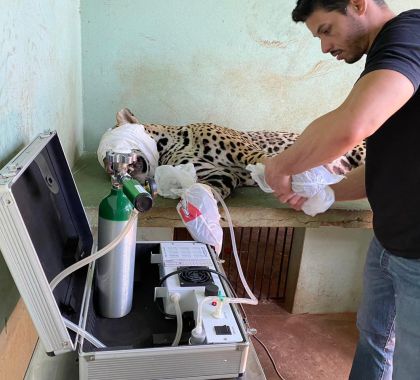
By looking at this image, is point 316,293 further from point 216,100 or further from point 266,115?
point 216,100

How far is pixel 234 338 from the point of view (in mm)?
691

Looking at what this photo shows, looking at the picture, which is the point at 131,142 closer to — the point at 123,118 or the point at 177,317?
the point at 123,118

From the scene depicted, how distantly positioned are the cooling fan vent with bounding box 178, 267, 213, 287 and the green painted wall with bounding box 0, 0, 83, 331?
0.34m

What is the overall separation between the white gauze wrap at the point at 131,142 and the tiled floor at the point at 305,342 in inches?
36.9

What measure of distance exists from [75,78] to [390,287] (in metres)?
1.58

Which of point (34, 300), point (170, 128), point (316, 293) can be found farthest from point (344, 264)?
point (34, 300)

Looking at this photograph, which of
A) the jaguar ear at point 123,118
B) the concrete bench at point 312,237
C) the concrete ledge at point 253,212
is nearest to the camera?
the concrete ledge at point 253,212

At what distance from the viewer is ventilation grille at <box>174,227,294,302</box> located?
2172mm

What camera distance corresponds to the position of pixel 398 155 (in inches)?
36.4

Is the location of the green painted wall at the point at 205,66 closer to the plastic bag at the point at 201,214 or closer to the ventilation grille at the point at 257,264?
the ventilation grille at the point at 257,264

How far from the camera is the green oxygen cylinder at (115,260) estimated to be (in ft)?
2.45

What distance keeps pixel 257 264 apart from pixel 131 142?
1.13 meters

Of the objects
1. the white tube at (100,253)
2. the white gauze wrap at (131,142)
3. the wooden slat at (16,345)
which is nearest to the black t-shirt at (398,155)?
the white tube at (100,253)

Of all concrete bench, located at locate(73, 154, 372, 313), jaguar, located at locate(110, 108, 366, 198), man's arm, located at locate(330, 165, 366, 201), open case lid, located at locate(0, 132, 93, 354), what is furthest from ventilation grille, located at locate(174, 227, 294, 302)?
open case lid, located at locate(0, 132, 93, 354)
